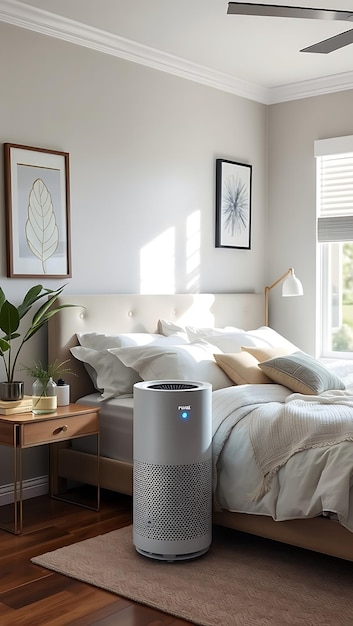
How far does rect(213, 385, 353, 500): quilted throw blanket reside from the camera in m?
2.98

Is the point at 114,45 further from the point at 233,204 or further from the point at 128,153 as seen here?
the point at 233,204

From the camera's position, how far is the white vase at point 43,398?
3.57 metres

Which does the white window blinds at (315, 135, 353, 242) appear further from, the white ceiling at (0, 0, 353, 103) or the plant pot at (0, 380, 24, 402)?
the plant pot at (0, 380, 24, 402)

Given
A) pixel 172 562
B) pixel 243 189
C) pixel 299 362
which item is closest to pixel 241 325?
pixel 243 189

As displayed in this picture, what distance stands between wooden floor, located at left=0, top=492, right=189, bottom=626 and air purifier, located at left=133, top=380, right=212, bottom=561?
371mm

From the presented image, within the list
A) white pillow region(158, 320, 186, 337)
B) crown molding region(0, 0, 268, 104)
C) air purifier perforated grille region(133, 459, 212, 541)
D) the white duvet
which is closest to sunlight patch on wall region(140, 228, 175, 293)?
white pillow region(158, 320, 186, 337)

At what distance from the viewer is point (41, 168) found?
402 cm

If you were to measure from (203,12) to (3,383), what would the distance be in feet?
7.29

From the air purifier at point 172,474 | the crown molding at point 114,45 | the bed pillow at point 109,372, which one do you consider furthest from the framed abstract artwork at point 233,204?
the air purifier at point 172,474

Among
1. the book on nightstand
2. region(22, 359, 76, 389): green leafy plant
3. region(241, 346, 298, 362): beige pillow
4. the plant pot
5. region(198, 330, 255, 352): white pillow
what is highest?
region(198, 330, 255, 352): white pillow

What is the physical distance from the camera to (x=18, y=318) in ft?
11.6

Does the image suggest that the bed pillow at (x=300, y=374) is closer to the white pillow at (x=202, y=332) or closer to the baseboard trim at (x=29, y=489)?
the white pillow at (x=202, y=332)

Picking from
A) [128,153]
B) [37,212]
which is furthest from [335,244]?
[37,212]

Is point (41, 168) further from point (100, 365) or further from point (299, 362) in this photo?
point (299, 362)
